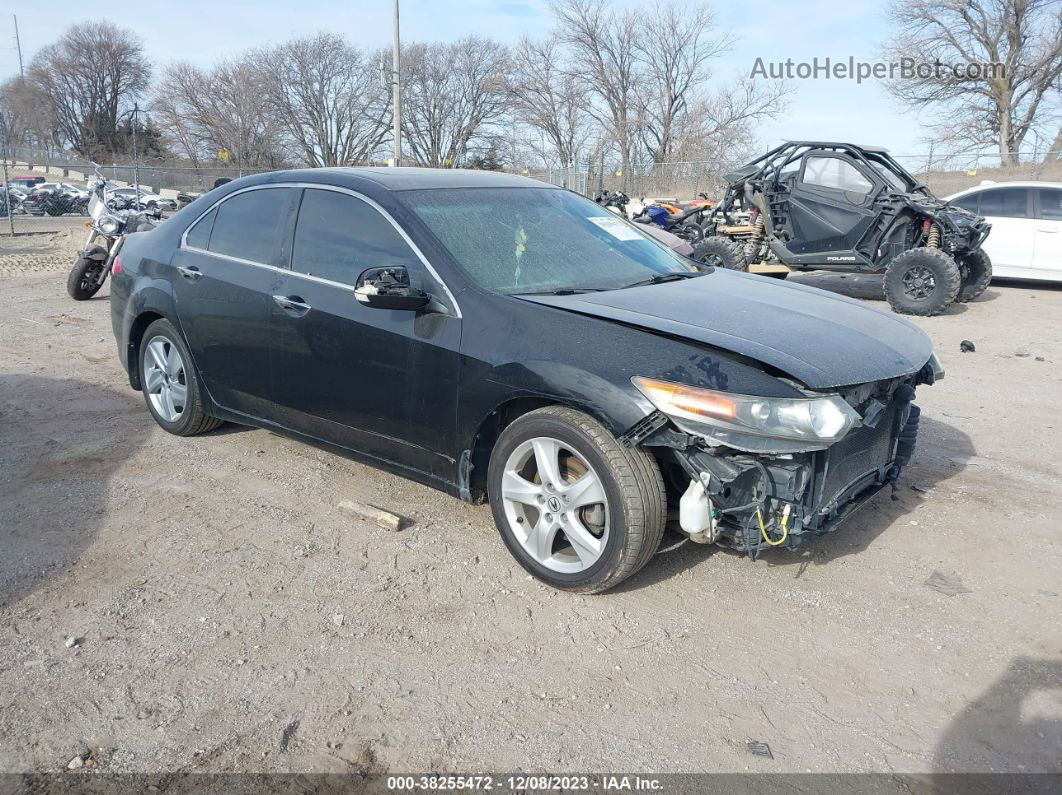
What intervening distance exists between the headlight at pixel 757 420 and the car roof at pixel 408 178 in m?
1.92

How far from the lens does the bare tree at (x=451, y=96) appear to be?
48688 mm

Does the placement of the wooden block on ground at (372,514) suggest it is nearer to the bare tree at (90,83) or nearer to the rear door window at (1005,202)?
the rear door window at (1005,202)

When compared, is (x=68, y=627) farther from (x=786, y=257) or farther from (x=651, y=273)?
(x=786, y=257)

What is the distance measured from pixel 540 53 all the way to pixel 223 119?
18.9 m

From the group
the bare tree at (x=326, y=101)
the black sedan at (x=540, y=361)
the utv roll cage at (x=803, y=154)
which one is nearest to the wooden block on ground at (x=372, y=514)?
the black sedan at (x=540, y=361)

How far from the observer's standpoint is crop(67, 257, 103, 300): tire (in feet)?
34.0

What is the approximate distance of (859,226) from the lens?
11.3 meters

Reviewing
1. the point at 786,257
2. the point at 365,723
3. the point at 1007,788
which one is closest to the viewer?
the point at 1007,788

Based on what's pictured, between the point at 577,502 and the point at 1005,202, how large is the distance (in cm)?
1279

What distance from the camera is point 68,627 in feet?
10.8

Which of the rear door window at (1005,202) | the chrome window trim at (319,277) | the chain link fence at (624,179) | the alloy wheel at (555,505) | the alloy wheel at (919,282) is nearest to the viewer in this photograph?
the alloy wheel at (555,505)

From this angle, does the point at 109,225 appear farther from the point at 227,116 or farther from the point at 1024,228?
the point at 227,116

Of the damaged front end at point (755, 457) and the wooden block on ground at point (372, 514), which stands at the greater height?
the damaged front end at point (755, 457)

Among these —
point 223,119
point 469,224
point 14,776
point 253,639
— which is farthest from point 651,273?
point 223,119
